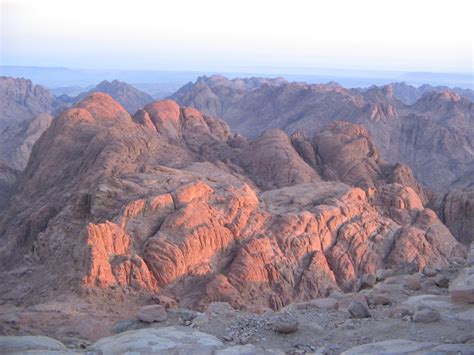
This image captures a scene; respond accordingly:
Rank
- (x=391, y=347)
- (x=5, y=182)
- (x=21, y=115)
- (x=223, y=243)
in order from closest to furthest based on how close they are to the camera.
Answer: (x=391, y=347) → (x=223, y=243) → (x=5, y=182) → (x=21, y=115)

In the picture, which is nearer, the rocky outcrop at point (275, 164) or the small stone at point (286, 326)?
the small stone at point (286, 326)

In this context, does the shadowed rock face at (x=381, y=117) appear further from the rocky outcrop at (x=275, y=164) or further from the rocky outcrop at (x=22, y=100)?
the rocky outcrop at (x=22, y=100)

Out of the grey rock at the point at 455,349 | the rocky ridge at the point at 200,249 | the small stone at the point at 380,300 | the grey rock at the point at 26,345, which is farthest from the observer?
the rocky ridge at the point at 200,249

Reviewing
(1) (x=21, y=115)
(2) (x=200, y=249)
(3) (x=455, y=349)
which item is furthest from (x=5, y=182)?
(1) (x=21, y=115)

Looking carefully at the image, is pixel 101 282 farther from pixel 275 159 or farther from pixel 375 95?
pixel 375 95

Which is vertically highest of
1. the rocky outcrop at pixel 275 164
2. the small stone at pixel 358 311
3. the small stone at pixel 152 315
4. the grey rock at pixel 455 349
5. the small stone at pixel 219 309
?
the grey rock at pixel 455 349

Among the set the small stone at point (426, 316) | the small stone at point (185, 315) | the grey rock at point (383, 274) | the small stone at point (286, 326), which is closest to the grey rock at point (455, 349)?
the small stone at point (426, 316)

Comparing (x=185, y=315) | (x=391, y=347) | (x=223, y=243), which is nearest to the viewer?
(x=391, y=347)

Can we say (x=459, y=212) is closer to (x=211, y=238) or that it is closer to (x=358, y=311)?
(x=211, y=238)
